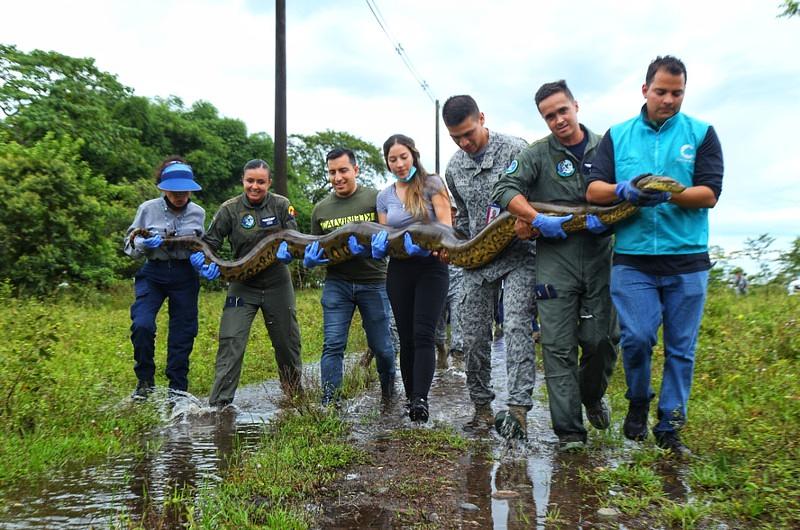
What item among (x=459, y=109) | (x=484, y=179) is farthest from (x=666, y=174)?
(x=459, y=109)

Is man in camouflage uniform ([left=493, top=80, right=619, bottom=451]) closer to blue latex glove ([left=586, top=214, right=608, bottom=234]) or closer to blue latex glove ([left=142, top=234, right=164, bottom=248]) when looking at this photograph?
blue latex glove ([left=586, top=214, right=608, bottom=234])

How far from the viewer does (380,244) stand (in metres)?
5.68

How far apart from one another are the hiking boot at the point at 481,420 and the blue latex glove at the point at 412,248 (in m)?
1.44

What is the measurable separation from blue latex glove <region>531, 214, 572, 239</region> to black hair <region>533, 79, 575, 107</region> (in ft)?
2.94

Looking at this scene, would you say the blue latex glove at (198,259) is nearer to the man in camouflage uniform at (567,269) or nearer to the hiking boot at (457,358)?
the man in camouflage uniform at (567,269)

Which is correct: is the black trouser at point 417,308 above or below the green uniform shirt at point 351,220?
below

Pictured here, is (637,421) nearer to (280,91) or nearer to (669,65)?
(669,65)

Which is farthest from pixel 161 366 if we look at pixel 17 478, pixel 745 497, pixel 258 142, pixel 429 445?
pixel 258 142

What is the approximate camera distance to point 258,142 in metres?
39.9

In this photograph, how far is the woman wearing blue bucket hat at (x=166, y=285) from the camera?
252 inches

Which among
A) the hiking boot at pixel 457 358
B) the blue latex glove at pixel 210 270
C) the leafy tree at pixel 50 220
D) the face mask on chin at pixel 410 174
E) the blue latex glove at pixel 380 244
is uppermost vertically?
the leafy tree at pixel 50 220

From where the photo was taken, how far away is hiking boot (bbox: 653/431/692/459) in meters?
4.21

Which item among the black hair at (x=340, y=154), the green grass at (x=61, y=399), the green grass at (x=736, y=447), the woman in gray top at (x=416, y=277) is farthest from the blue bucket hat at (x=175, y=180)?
the green grass at (x=736, y=447)

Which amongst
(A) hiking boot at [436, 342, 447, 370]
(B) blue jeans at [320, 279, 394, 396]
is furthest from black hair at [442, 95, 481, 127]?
(A) hiking boot at [436, 342, 447, 370]
